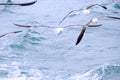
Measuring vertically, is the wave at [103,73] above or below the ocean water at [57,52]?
above

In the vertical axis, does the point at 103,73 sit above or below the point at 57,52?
above

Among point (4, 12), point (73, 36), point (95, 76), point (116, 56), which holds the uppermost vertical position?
point (95, 76)

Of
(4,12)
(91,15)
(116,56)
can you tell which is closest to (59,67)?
(116,56)

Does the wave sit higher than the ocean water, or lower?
higher

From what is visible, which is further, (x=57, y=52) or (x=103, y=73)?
(x=57, y=52)

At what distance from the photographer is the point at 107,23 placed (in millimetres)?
20156

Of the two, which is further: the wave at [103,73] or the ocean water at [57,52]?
the ocean water at [57,52]

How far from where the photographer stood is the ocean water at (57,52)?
12344mm

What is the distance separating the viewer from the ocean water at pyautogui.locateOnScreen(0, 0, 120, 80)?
12344 mm

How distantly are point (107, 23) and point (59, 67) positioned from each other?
7.33 meters

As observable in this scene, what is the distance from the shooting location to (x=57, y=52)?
15.4 metres

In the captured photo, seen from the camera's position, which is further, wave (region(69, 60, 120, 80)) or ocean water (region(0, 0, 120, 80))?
ocean water (region(0, 0, 120, 80))

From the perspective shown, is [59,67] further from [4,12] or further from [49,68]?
[4,12]

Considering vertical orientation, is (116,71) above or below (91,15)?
above
